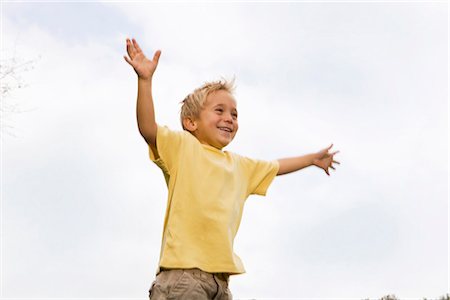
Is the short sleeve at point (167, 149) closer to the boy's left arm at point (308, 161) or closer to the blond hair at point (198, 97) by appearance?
the blond hair at point (198, 97)

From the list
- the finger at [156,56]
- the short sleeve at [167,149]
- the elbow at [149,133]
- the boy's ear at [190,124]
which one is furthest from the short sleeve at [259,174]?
the finger at [156,56]

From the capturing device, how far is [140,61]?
3.65m

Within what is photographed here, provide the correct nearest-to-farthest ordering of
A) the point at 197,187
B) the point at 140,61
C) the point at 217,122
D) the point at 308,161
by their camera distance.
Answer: the point at 140,61
the point at 197,187
the point at 217,122
the point at 308,161

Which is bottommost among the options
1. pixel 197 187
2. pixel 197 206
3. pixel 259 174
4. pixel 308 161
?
pixel 197 206

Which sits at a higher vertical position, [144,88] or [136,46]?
[136,46]

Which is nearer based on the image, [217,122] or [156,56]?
Result: [156,56]

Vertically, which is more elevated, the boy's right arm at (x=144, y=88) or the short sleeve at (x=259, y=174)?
the boy's right arm at (x=144, y=88)

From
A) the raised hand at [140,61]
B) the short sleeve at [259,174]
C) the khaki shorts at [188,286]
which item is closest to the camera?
the khaki shorts at [188,286]

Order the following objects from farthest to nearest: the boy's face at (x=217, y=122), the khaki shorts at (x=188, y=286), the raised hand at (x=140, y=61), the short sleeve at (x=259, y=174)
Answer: the short sleeve at (x=259, y=174)
the boy's face at (x=217, y=122)
the raised hand at (x=140, y=61)
the khaki shorts at (x=188, y=286)

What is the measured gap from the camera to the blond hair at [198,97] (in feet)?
13.3

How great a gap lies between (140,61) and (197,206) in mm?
880

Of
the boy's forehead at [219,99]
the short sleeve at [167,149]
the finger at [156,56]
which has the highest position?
the finger at [156,56]

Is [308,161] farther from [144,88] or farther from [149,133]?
[144,88]

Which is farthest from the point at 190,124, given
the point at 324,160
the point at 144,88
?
the point at 324,160
